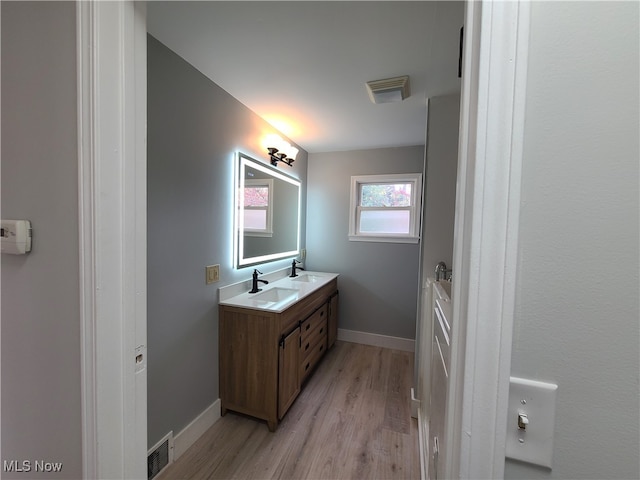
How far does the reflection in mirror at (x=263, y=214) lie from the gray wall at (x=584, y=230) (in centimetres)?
193

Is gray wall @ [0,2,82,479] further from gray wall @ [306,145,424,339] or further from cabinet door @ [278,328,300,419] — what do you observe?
gray wall @ [306,145,424,339]

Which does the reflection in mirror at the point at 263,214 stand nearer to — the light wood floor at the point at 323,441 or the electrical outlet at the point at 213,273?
the electrical outlet at the point at 213,273

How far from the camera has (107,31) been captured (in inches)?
25.2

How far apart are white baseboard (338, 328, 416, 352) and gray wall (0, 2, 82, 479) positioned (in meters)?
2.79

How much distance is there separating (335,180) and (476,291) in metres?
2.98

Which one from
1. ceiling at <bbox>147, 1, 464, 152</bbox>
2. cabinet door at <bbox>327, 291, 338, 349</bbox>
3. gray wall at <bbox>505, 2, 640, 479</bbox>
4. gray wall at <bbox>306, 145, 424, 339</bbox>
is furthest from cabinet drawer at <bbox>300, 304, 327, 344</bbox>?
gray wall at <bbox>505, 2, 640, 479</bbox>

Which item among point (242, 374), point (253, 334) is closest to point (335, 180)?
point (253, 334)

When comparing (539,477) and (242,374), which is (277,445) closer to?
(242,374)

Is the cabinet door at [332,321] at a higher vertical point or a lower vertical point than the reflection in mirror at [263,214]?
lower

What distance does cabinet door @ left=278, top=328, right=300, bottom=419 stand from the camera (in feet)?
5.94

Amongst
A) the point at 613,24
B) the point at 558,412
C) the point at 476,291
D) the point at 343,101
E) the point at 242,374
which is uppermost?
the point at 343,101

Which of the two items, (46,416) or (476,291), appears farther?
(46,416)

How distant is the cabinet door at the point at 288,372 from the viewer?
181 cm

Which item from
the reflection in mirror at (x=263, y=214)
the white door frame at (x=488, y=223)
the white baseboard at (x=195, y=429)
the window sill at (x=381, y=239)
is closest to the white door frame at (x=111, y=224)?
the white door frame at (x=488, y=223)
